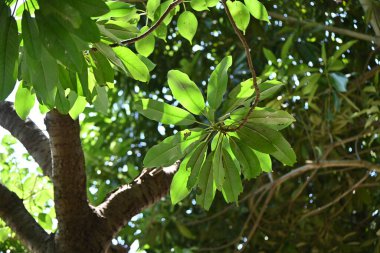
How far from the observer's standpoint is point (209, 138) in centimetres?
132

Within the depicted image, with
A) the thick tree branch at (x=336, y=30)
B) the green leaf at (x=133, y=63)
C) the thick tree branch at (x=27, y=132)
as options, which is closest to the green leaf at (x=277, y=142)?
the green leaf at (x=133, y=63)

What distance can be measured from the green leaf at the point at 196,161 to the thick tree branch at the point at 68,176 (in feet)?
0.96

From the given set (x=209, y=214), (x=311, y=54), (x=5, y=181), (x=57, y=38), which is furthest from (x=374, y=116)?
(x=57, y=38)

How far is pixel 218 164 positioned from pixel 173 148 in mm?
89

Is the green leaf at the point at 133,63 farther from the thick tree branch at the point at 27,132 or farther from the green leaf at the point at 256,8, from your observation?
the thick tree branch at the point at 27,132

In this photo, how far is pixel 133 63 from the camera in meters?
1.27

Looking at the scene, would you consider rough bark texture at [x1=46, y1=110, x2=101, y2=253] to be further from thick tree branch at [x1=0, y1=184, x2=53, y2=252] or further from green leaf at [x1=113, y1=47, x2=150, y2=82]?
green leaf at [x1=113, y1=47, x2=150, y2=82]

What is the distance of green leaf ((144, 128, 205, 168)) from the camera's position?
51.1 inches

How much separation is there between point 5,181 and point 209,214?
3.60 ft

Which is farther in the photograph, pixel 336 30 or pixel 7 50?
pixel 336 30

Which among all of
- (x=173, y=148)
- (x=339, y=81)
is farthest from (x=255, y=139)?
(x=339, y=81)

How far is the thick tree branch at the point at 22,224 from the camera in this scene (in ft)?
4.86

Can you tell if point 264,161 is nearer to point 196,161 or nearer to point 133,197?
point 196,161

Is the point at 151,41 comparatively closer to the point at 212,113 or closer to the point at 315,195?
the point at 212,113
